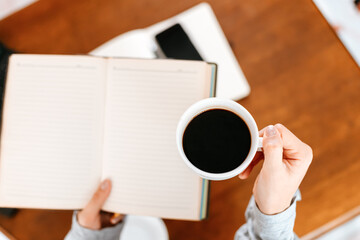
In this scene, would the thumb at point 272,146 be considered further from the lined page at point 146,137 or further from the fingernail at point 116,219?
the fingernail at point 116,219

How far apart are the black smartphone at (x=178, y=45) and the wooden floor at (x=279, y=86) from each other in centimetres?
10

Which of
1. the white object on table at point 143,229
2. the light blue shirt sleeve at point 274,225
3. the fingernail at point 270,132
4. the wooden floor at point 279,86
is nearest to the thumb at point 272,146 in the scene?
the fingernail at point 270,132

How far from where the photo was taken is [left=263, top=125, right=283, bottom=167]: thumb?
46 centimetres

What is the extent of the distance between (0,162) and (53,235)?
0.24m

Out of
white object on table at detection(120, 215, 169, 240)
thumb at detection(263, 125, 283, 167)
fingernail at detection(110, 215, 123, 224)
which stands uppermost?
thumb at detection(263, 125, 283, 167)

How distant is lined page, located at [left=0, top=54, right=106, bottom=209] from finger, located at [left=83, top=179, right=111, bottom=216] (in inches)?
0.9

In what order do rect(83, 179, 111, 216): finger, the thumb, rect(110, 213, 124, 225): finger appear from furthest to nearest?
rect(110, 213, 124, 225): finger → rect(83, 179, 111, 216): finger → the thumb

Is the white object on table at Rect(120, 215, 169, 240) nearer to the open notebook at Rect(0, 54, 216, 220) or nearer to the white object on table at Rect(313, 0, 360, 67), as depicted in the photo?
the open notebook at Rect(0, 54, 216, 220)

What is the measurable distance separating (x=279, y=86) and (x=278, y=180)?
343 mm

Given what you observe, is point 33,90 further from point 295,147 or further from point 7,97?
point 295,147

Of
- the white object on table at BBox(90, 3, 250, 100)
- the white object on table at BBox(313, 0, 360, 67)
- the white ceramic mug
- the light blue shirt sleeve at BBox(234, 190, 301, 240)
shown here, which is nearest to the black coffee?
the white ceramic mug

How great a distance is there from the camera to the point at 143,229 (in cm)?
77

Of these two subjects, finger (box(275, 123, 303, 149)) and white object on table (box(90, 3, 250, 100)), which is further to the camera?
white object on table (box(90, 3, 250, 100))

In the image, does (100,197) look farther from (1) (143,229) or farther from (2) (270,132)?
(2) (270,132)
